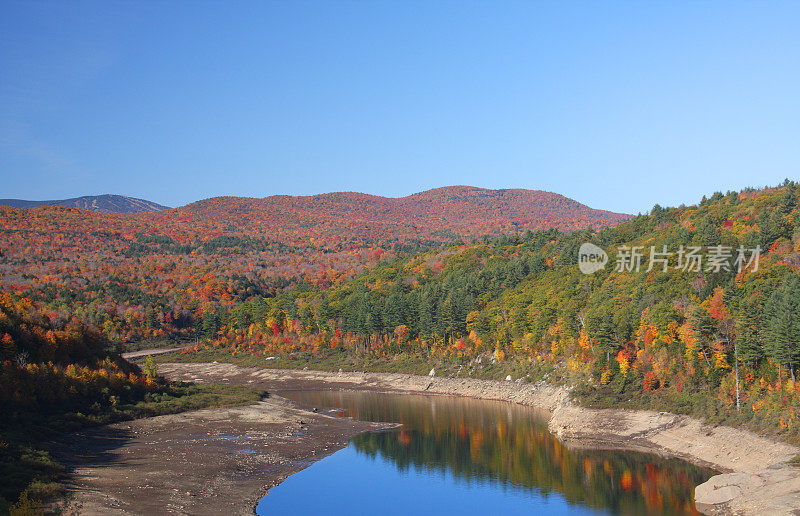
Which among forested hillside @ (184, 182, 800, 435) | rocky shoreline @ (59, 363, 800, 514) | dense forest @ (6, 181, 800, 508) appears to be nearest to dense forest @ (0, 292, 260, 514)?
dense forest @ (6, 181, 800, 508)

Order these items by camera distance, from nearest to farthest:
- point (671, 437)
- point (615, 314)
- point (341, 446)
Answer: point (671, 437)
point (341, 446)
point (615, 314)

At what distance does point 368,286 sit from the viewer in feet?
497

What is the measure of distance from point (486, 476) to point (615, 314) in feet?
120

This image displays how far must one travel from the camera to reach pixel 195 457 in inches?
2008

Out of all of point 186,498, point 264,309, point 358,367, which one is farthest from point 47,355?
point 264,309

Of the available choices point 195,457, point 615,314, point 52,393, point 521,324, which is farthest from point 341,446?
point 521,324

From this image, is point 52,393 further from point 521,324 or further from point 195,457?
point 521,324

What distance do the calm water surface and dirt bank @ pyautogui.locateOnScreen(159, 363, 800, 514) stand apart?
204 centimetres

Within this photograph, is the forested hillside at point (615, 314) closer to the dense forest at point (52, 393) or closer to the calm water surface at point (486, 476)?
the calm water surface at point (486, 476)

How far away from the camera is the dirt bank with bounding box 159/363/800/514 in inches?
1534

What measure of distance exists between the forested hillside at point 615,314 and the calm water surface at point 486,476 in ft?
34.4

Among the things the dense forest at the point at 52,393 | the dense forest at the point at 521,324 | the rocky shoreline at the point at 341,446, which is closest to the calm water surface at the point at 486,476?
the rocky shoreline at the point at 341,446

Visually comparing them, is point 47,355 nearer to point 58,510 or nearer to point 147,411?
point 147,411

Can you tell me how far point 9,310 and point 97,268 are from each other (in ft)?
470
